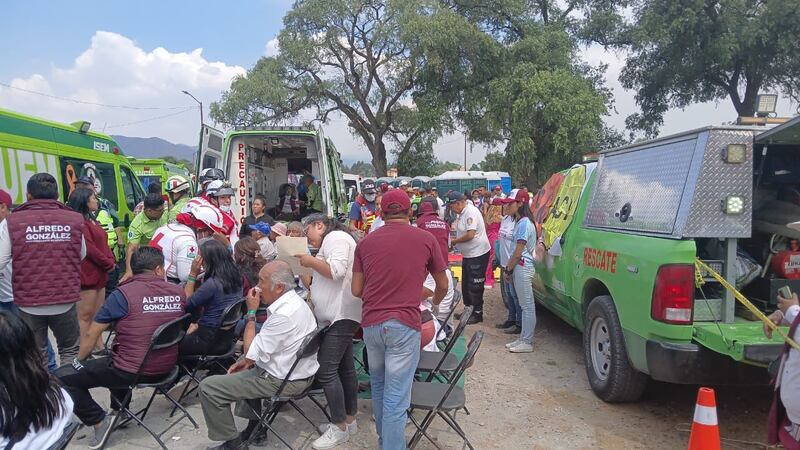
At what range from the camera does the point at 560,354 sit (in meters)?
5.73

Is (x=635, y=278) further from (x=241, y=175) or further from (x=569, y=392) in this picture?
(x=241, y=175)

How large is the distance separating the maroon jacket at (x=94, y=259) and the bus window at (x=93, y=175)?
6.77 feet

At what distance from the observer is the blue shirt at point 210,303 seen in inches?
158

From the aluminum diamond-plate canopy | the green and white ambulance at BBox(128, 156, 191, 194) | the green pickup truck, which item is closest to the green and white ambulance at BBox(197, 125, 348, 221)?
the green pickup truck

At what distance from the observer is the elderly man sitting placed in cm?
336

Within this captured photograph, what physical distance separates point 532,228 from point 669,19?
19.2 m

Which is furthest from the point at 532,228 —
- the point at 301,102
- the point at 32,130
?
the point at 301,102

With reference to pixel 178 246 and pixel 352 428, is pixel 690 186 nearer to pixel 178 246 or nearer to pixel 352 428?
pixel 352 428

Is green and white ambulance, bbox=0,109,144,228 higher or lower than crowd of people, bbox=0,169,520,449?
higher

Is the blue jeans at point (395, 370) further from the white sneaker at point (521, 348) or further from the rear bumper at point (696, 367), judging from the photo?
the white sneaker at point (521, 348)

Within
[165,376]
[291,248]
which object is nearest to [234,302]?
[165,376]

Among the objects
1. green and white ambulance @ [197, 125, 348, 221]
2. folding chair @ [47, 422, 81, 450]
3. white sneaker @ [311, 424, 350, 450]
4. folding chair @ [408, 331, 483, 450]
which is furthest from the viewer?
green and white ambulance @ [197, 125, 348, 221]

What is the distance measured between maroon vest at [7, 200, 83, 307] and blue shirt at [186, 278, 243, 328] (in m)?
1.02

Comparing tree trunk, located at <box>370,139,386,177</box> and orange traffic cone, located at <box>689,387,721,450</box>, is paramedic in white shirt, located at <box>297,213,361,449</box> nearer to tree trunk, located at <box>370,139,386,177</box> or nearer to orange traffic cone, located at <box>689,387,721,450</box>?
orange traffic cone, located at <box>689,387,721,450</box>
